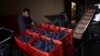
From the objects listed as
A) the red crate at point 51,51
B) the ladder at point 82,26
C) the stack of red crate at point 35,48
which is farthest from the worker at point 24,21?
the ladder at point 82,26

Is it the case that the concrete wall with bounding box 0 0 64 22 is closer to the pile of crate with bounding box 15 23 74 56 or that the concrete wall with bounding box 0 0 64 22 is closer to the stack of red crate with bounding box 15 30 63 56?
the pile of crate with bounding box 15 23 74 56

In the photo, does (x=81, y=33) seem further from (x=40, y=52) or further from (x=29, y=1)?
(x=29, y=1)

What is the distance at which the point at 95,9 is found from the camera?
617cm

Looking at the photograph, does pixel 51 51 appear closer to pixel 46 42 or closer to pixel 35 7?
pixel 46 42

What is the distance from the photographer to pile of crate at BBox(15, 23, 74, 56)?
2.87 m

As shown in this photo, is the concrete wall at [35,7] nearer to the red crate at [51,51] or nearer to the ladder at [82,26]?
the ladder at [82,26]

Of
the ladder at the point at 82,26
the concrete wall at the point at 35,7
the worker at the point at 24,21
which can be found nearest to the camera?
the worker at the point at 24,21

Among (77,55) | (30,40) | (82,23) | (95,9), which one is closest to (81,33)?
(82,23)

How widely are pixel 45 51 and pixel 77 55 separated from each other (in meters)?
1.54

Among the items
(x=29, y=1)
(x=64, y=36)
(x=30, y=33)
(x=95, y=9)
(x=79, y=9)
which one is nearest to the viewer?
(x=64, y=36)

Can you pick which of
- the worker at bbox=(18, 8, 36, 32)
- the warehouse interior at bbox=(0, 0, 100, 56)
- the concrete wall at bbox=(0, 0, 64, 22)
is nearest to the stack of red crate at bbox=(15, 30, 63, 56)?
the warehouse interior at bbox=(0, 0, 100, 56)

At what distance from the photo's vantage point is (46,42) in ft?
10.2

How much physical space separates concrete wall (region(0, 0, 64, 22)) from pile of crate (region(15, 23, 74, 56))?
2.88 metres

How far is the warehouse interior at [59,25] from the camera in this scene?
10.7 ft
